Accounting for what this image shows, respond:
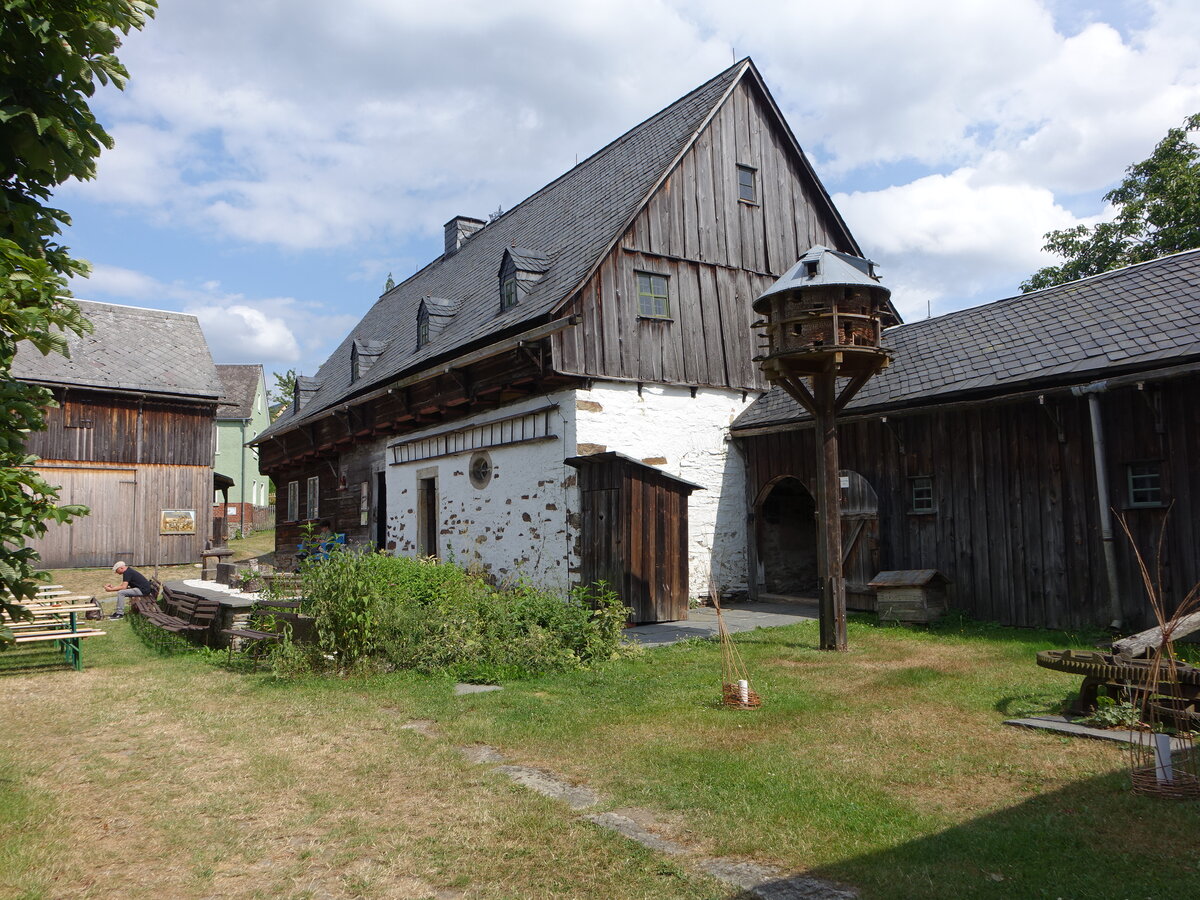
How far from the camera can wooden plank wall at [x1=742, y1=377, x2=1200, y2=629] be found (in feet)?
31.4

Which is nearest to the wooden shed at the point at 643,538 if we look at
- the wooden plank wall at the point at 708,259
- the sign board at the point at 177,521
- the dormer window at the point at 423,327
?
the wooden plank wall at the point at 708,259

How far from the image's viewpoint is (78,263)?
15.1 feet

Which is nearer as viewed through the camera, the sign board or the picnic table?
the picnic table

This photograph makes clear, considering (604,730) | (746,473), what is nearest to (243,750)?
(604,730)

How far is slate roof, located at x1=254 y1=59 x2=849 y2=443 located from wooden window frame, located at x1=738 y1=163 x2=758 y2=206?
1253 mm

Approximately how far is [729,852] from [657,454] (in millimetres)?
10133

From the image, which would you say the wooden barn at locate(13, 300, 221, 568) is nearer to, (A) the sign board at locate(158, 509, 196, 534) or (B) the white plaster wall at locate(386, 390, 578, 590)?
(A) the sign board at locate(158, 509, 196, 534)

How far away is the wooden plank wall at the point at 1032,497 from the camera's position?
377 inches

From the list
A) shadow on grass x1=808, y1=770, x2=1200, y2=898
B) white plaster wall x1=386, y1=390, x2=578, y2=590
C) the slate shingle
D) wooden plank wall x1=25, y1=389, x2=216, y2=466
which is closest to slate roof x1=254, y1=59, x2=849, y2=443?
the slate shingle

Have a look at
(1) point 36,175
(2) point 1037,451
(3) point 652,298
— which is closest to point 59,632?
(1) point 36,175

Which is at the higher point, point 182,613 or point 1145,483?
point 1145,483

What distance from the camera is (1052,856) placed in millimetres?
3949

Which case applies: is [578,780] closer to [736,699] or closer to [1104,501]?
[736,699]

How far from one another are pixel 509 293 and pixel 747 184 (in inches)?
192
